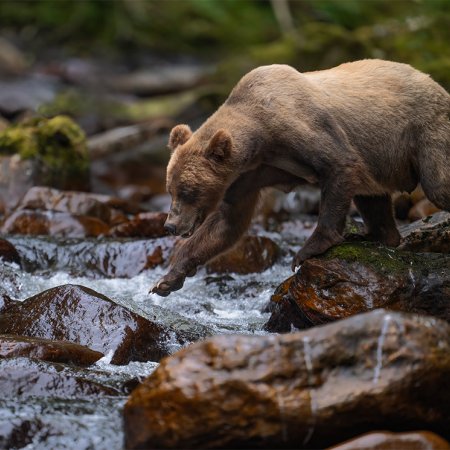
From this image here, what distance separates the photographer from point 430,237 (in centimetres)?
777

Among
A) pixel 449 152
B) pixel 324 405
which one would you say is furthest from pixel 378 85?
pixel 324 405

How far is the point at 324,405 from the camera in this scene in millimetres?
4625

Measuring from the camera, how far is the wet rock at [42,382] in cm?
546

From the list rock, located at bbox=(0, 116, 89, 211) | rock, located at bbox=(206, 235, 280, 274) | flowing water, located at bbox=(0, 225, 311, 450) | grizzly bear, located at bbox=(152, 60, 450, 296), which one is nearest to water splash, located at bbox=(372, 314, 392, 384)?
flowing water, located at bbox=(0, 225, 311, 450)

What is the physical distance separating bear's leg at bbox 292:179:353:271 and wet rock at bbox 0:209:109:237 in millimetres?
3885

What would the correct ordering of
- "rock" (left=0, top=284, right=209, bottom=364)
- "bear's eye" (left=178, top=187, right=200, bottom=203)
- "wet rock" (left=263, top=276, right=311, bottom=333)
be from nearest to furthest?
"rock" (left=0, top=284, right=209, bottom=364) < "bear's eye" (left=178, top=187, right=200, bottom=203) < "wet rock" (left=263, top=276, right=311, bottom=333)

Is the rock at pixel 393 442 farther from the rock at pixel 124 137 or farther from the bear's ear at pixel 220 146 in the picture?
the rock at pixel 124 137

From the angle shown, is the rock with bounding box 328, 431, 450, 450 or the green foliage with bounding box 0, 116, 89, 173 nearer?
the rock with bounding box 328, 431, 450, 450

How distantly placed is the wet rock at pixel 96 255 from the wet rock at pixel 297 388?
4473 mm

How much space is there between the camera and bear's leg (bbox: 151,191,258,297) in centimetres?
743

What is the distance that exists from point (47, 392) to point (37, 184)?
22.6 feet

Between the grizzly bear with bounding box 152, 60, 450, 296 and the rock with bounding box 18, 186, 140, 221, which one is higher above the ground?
the grizzly bear with bounding box 152, 60, 450, 296

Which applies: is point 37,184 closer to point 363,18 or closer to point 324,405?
point 324,405

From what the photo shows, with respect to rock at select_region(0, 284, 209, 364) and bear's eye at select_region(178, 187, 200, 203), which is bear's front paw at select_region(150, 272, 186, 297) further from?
bear's eye at select_region(178, 187, 200, 203)
